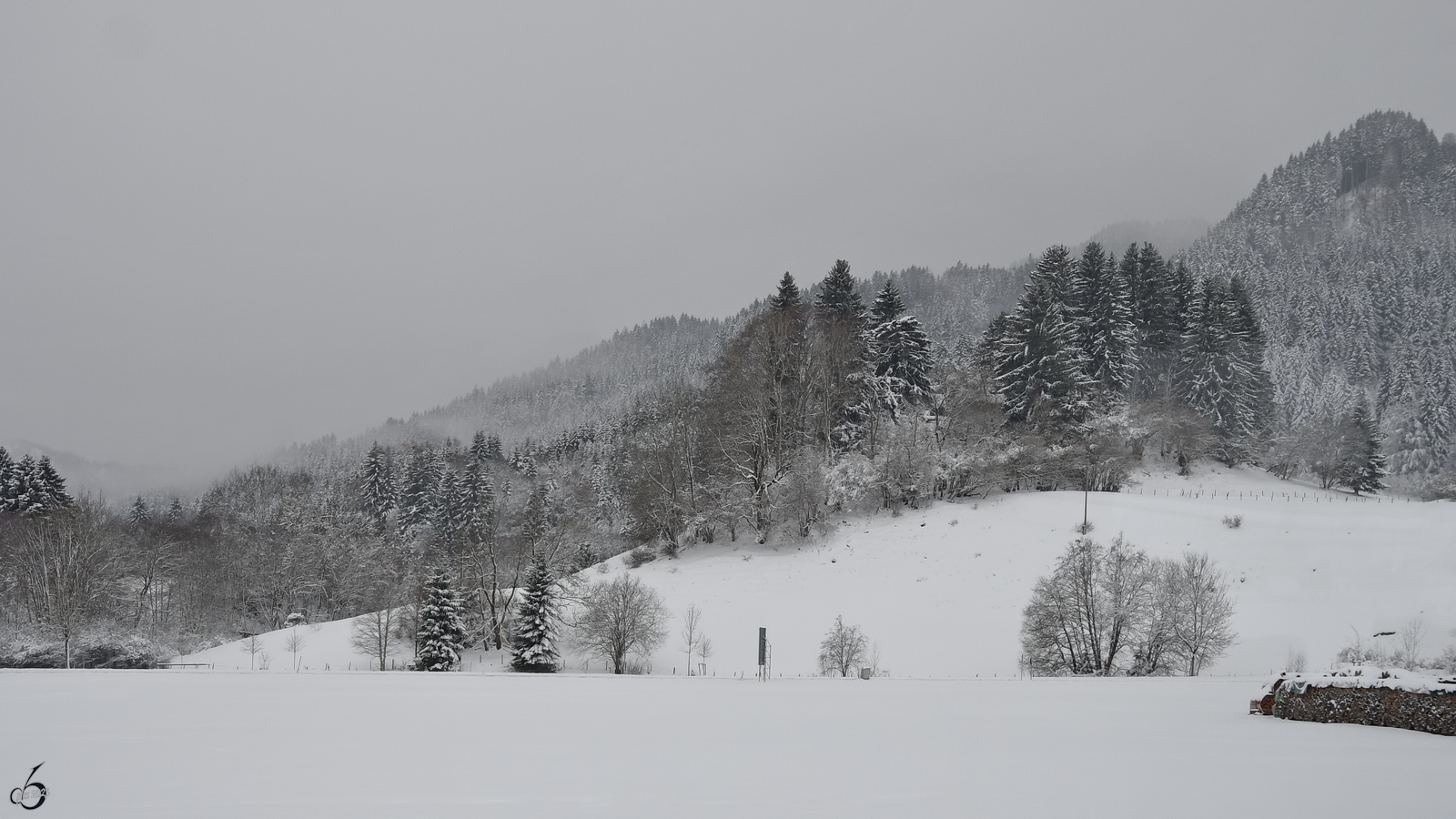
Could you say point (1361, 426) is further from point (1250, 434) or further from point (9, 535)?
point (9, 535)

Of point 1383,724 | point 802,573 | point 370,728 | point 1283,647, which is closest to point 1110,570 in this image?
point 1283,647

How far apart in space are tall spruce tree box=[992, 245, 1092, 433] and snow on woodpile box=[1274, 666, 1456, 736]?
41214 mm

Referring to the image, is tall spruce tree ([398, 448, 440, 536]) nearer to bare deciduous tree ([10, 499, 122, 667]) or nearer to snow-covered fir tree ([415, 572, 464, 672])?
bare deciduous tree ([10, 499, 122, 667])

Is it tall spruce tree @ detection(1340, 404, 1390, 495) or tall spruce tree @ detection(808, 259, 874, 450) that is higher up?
tall spruce tree @ detection(808, 259, 874, 450)

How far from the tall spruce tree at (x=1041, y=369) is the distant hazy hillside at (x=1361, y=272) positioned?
97.1 ft

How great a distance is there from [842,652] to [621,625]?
10094 millimetres

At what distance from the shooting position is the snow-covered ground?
22.3ft

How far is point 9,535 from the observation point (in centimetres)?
5353

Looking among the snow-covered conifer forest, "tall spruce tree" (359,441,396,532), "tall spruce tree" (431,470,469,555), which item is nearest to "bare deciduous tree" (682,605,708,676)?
the snow-covered conifer forest

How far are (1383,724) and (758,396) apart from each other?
40.2 m

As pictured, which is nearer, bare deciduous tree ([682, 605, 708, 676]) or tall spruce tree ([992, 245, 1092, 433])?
bare deciduous tree ([682, 605, 708, 676])

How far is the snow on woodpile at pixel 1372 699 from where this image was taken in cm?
1090

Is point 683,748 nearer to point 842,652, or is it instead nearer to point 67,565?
point 842,652

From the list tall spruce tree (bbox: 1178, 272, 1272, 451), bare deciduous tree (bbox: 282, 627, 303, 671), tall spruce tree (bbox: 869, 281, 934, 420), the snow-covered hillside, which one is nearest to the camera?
the snow-covered hillside
